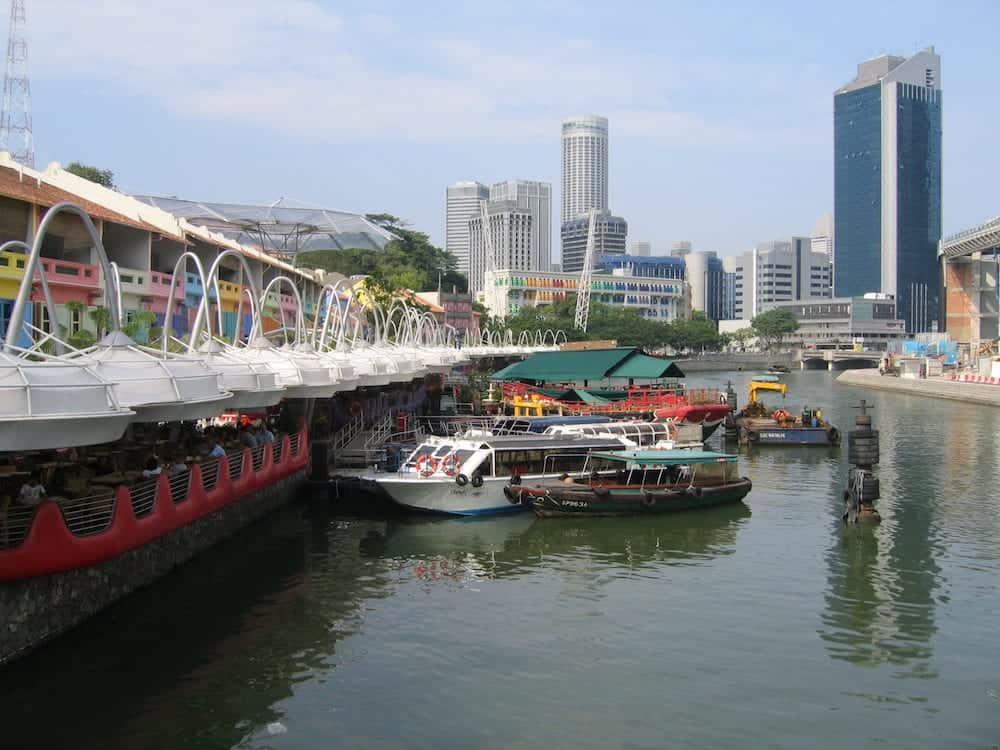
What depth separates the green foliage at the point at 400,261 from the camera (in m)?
119

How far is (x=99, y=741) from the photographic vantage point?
1517 cm

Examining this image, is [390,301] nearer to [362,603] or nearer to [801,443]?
[801,443]

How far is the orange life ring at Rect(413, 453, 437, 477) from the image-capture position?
32.0 meters

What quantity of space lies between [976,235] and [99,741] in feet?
423

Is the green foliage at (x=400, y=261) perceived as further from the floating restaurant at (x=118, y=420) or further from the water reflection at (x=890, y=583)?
the water reflection at (x=890, y=583)

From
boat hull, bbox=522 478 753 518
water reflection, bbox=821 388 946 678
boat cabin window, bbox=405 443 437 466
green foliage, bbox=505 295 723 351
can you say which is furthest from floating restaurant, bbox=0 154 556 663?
green foliage, bbox=505 295 723 351

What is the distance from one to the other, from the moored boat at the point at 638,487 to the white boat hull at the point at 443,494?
48cm

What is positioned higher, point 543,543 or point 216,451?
point 216,451

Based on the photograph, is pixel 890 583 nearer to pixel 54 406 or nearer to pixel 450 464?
pixel 450 464

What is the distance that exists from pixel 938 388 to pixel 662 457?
80.5m

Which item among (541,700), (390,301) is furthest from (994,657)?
(390,301)

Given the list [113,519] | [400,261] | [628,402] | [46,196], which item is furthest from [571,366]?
[400,261]

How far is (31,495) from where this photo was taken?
60.5 ft

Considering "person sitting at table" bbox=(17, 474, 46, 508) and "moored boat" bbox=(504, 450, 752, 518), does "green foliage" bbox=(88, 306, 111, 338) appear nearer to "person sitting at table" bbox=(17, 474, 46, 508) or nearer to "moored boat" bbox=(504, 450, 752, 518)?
"moored boat" bbox=(504, 450, 752, 518)
